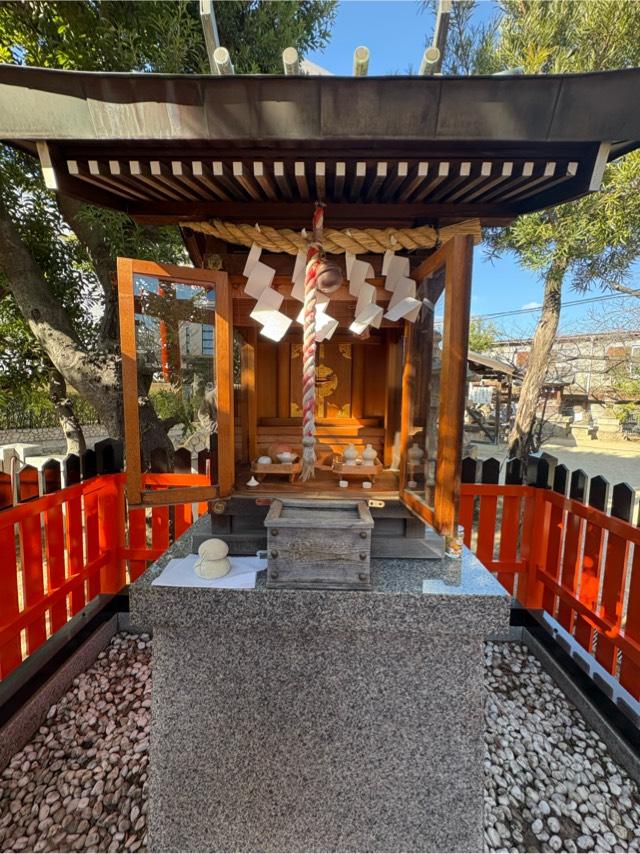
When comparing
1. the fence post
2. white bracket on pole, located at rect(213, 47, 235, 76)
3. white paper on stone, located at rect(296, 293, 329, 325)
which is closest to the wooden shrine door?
white paper on stone, located at rect(296, 293, 329, 325)

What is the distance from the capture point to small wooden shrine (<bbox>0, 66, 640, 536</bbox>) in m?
1.39

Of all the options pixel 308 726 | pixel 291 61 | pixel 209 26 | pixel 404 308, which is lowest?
pixel 308 726

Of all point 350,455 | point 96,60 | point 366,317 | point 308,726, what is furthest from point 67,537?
point 96,60

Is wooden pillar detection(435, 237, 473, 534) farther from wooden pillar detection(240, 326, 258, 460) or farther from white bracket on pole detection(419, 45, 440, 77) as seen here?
wooden pillar detection(240, 326, 258, 460)

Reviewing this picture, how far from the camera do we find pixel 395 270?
203cm

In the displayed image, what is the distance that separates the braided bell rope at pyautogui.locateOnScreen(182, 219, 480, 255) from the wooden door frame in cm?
23

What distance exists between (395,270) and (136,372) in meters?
1.38

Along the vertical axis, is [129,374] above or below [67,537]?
above

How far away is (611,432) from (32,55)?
80.0ft

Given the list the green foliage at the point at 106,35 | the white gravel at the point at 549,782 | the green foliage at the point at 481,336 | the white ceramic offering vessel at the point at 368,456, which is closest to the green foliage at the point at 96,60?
the green foliage at the point at 106,35

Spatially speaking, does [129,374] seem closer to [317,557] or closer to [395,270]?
[317,557]

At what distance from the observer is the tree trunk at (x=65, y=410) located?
19.0 feet

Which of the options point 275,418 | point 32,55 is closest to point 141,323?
point 275,418

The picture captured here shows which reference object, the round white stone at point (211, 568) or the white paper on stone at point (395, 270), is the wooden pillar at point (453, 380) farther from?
the round white stone at point (211, 568)
